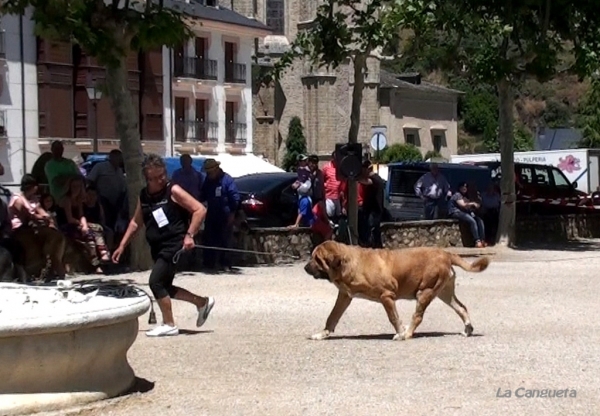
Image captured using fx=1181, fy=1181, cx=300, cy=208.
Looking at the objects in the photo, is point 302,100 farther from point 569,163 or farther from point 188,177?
point 188,177

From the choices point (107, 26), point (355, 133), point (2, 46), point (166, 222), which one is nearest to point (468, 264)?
point (166, 222)

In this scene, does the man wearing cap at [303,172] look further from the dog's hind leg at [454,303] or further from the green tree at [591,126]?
the green tree at [591,126]

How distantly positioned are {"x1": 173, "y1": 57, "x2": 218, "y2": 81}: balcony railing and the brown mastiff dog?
42.4m

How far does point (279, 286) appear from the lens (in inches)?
661

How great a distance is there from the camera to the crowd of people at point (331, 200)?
21328 mm

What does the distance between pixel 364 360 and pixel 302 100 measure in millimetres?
61741

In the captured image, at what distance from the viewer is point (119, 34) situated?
17.6 meters

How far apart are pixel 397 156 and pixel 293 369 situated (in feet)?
185

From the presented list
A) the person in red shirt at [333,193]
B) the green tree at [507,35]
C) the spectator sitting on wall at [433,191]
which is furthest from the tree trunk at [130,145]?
the spectator sitting on wall at [433,191]

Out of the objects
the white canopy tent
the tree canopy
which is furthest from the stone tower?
the tree canopy

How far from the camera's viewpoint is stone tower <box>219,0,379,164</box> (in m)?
69.6

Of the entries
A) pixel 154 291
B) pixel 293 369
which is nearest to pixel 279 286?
pixel 154 291

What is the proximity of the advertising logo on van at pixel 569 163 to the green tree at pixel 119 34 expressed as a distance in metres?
27.5

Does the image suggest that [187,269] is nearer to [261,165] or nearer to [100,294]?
[100,294]
